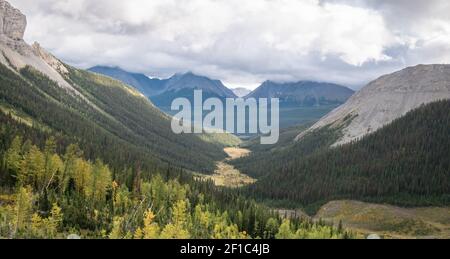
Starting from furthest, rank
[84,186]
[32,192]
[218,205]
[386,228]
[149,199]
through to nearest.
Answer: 1. [386,228]
2. [218,205]
3. [149,199]
4. [84,186]
5. [32,192]

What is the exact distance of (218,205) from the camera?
→ 7042 inches

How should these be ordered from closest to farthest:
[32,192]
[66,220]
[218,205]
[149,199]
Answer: [66,220], [32,192], [149,199], [218,205]

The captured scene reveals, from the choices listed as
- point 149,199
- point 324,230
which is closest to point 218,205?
point 149,199

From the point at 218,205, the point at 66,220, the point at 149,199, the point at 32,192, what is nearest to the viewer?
the point at 66,220

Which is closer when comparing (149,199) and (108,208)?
(108,208)
